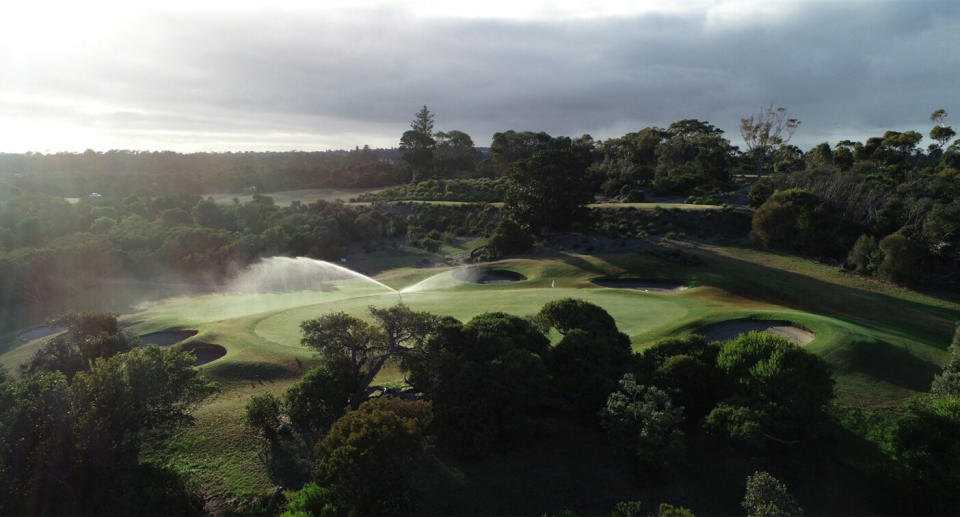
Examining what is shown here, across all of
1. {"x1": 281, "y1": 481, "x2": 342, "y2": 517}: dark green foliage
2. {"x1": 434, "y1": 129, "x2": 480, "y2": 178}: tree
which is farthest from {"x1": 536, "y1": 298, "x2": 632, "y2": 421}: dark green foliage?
{"x1": 434, "y1": 129, "x2": 480, "y2": 178}: tree

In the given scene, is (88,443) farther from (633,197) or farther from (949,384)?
(633,197)

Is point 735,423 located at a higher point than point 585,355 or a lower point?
lower

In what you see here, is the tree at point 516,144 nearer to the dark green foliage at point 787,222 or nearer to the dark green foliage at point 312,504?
the dark green foliage at point 787,222

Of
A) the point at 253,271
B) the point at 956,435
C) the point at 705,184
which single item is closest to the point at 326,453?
the point at 956,435

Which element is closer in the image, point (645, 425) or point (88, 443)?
point (88, 443)

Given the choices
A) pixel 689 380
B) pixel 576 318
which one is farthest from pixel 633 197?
pixel 689 380
